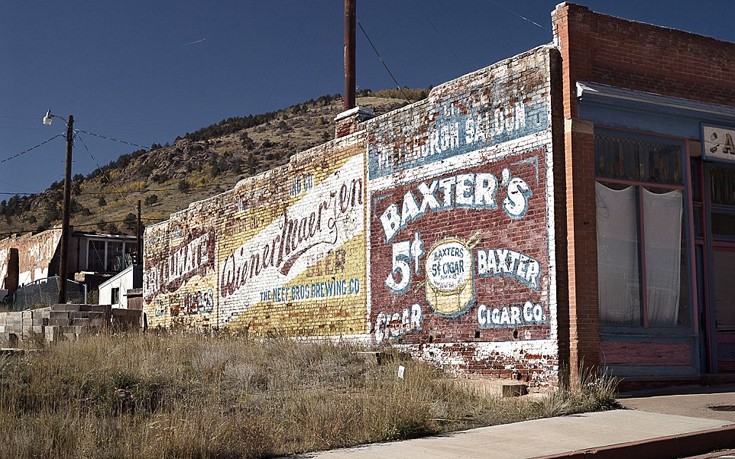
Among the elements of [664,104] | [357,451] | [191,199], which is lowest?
[357,451]

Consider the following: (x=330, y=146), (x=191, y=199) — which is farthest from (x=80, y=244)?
(x=330, y=146)

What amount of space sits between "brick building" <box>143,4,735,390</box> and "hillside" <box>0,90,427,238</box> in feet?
135

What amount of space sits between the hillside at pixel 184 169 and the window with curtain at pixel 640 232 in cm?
4331

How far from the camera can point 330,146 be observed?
18.9 m

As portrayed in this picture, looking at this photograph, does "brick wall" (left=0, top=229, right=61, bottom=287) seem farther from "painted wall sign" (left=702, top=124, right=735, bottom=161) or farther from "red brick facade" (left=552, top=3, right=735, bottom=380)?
"painted wall sign" (left=702, top=124, right=735, bottom=161)

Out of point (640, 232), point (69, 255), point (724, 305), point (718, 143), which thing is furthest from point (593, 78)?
point (69, 255)

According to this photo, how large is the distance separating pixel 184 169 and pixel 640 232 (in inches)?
2285

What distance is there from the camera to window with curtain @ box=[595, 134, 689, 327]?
13289 mm

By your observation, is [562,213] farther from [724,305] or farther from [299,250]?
[299,250]

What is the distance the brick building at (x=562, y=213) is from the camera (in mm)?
12930

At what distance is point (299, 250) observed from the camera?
19.9m

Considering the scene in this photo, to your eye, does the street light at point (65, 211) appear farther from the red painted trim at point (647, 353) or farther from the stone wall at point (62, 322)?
the red painted trim at point (647, 353)

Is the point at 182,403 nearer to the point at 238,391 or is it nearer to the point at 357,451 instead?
the point at 238,391

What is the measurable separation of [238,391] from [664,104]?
8495 millimetres
